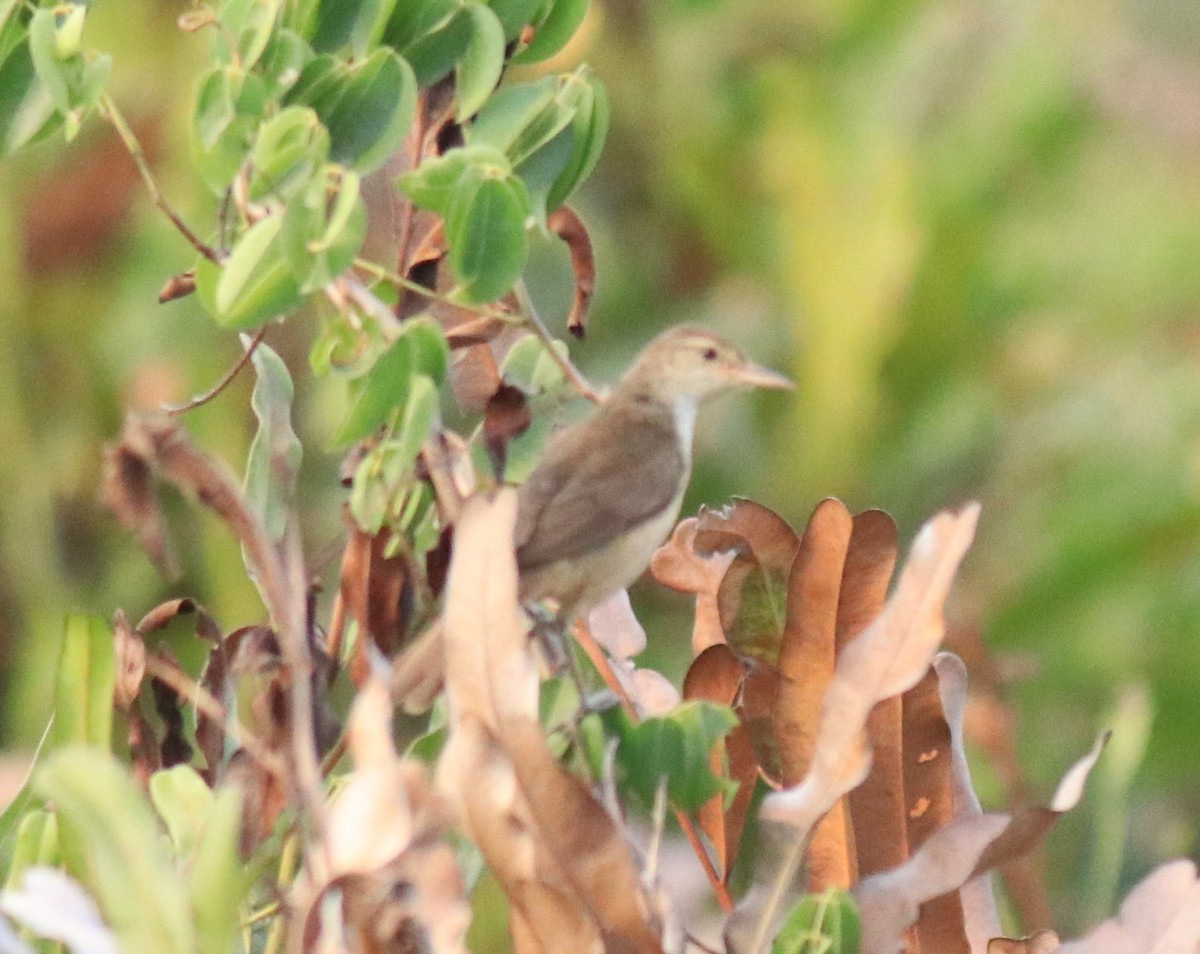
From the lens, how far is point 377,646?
1113mm

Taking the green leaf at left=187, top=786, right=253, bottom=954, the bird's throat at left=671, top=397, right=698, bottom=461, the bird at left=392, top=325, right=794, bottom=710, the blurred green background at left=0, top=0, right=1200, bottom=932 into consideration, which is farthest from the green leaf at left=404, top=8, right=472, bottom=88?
the blurred green background at left=0, top=0, right=1200, bottom=932

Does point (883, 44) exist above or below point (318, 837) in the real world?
below

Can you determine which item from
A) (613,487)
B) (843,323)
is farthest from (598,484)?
(843,323)

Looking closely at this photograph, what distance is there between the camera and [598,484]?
1.91 metres

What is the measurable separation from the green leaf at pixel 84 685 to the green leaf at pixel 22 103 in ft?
0.91

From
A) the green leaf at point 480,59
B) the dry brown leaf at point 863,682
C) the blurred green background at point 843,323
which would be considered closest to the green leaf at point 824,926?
the dry brown leaf at point 863,682

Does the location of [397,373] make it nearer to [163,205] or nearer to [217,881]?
[163,205]

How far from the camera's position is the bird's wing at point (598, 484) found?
5.57 feet

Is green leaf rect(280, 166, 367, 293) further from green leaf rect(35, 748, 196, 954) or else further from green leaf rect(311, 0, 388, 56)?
green leaf rect(35, 748, 196, 954)

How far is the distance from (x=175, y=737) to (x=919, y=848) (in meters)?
0.44

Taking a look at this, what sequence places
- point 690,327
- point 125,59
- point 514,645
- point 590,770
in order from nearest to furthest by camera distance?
point 514,645
point 590,770
point 690,327
point 125,59

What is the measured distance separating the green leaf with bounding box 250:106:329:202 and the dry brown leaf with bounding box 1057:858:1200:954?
58 centimetres

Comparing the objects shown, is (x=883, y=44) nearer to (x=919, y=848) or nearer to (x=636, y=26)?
(x=636, y=26)

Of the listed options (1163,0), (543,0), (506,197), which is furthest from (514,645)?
(1163,0)
